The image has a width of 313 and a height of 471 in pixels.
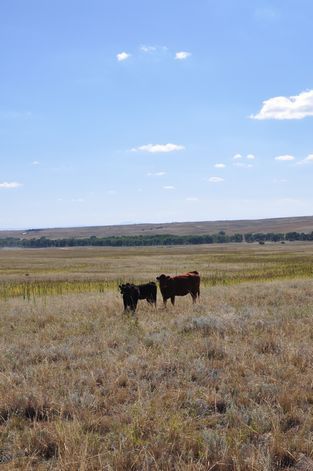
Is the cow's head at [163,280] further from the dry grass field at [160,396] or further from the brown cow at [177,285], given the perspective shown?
the dry grass field at [160,396]

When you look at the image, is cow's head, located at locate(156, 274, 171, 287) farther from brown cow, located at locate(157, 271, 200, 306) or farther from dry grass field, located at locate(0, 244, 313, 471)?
dry grass field, located at locate(0, 244, 313, 471)

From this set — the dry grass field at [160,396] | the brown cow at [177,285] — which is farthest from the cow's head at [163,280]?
the dry grass field at [160,396]

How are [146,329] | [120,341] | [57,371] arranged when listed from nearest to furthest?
[57,371]
[120,341]
[146,329]

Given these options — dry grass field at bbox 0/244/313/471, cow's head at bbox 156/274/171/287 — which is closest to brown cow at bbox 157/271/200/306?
cow's head at bbox 156/274/171/287

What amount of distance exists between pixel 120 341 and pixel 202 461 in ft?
16.1

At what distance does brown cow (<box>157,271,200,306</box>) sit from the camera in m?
14.6

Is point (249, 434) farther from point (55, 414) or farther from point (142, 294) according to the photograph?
point (142, 294)

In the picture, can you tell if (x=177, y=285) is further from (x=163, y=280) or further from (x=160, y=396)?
(x=160, y=396)

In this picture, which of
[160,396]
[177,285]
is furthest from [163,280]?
[160,396]

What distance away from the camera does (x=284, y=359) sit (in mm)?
7375

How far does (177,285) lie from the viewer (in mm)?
15086

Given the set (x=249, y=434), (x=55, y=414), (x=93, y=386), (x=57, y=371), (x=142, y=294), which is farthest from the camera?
(x=142, y=294)

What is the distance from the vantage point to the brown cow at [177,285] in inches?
576

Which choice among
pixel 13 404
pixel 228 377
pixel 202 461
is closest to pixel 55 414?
pixel 13 404
